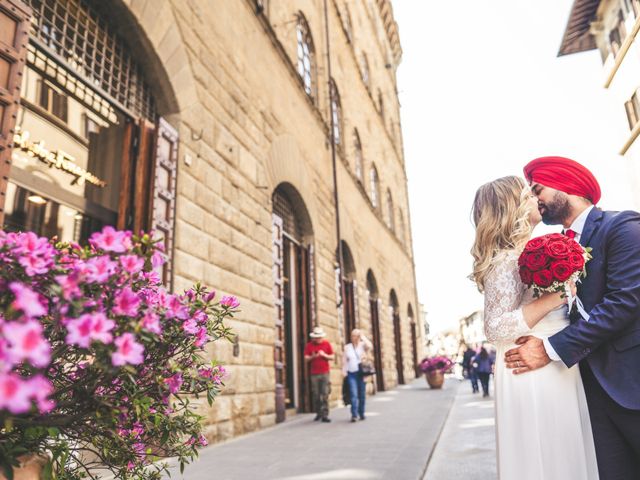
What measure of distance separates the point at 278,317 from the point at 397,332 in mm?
12540

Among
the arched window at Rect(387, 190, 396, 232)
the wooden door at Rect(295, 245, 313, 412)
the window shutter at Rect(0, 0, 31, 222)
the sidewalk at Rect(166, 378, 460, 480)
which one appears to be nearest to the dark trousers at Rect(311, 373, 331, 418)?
the sidewalk at Rect(166, 378, 460, 480)

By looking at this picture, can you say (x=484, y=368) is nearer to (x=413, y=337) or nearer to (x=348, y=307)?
(x=348, y=307)

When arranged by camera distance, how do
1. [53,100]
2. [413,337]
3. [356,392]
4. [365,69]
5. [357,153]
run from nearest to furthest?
[53,100]
[356,392]
[357,153]
[365,69]
[413,337]

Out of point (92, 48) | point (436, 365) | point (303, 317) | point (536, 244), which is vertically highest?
point (92, 48)

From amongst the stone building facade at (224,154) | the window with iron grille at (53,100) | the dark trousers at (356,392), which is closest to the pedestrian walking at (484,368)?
the stone building facade at (224,154)

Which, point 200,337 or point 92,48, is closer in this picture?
point 200,337

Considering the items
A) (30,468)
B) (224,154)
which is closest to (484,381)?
(224,154)

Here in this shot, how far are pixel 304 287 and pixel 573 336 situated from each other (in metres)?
7.92

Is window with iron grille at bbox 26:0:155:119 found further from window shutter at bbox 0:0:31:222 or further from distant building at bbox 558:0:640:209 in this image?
distant building at bbox 558:0:640:209

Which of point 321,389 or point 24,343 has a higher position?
point 24,343

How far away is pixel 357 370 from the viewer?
8344 mm

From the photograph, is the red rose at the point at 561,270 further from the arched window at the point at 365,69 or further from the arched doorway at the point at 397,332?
the arched window at the point at 365,69

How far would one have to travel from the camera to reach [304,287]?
9.70 m

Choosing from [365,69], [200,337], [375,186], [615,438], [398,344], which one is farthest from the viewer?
[398,344]
